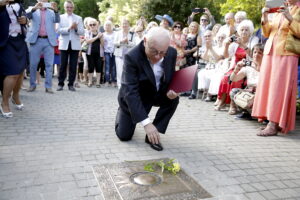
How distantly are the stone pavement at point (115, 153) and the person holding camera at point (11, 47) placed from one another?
52 cm

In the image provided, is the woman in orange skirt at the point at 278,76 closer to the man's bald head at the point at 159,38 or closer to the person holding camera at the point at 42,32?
the man's bald head at the point at 159,38

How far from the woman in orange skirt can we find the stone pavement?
350mm

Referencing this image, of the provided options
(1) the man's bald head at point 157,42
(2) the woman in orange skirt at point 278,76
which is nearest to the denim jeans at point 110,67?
(2) the woman in orange skirt at point 278,76

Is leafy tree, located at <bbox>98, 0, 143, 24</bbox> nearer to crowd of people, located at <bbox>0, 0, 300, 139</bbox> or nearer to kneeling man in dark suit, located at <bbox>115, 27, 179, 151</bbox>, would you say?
crowd of people, located at <bbox>0, 0, 300, 139</bbox>

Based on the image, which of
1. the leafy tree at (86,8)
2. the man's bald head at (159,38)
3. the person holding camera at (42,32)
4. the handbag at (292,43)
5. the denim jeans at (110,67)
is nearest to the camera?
the man's bald head at (159,38)

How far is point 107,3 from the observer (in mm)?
38094

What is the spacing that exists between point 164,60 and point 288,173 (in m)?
1.97

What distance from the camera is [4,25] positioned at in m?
4.79

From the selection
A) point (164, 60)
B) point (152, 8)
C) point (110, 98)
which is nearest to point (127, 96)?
point (164, 60)

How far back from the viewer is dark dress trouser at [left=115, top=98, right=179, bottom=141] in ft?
13.2

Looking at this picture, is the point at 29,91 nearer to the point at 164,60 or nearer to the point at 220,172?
the point at 164,60

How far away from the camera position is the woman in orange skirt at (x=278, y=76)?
15.1ft

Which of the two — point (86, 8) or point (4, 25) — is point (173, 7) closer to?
point (86, 8)

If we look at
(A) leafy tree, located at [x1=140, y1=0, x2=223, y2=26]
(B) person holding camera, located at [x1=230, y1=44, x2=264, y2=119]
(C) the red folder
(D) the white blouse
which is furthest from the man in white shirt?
(A) leafy tree, located at [x1=140, y1=0, x2=223, y2=26]
